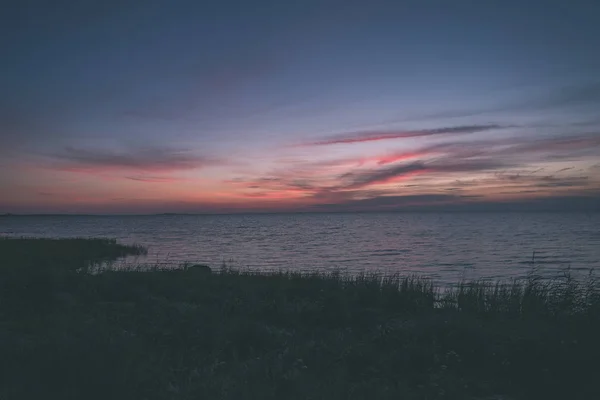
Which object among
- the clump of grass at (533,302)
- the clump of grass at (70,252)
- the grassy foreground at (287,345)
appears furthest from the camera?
the clump of grass at (70,252)

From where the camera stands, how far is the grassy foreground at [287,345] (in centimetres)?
688

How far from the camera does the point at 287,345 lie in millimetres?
9562

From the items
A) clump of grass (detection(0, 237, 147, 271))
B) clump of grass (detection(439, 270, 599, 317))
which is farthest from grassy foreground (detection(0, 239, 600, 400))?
clump of grass (detection(0, 237, 147, 271))

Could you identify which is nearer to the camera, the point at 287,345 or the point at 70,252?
the point at 287,345

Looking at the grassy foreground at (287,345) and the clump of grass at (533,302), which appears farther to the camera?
the clump of grass at (533,302)

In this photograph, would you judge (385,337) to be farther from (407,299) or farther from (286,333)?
(407,299)

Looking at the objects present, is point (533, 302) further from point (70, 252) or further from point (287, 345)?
point (70, 252)

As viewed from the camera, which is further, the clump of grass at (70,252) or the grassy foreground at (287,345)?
the clump of grass at (70,252)

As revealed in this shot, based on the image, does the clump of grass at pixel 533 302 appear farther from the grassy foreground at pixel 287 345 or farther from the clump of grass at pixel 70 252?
the clump of grass at pixel 70 252

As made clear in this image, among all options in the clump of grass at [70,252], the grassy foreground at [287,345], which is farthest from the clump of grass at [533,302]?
the clump of grass at [70,252]

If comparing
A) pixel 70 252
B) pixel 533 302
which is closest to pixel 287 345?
pixel 533 302

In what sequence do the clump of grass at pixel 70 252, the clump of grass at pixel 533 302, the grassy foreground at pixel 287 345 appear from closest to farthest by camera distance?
the grassy foreground at pixel 287 345 < the clump of grass at pixel 533 302 < the clump of grass at pixel 70 252

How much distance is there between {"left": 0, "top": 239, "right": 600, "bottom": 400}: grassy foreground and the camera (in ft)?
22.6

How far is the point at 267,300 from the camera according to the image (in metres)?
14.0
